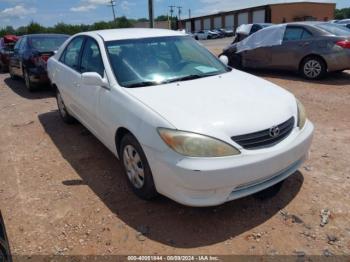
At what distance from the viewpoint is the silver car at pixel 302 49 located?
8.04m

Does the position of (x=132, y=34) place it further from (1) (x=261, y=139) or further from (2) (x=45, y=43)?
(2) (x=45, y=43)

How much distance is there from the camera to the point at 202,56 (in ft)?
14.1

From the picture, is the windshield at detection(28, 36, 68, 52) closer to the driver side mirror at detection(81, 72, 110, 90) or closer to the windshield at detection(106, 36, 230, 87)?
the windshield at detection(106, 36, 230, 87)

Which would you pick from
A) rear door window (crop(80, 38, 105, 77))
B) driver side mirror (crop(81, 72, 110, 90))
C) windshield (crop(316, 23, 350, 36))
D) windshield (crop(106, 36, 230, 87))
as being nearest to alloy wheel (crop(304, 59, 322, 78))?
windshield (crop(316, 23, 350, 36))

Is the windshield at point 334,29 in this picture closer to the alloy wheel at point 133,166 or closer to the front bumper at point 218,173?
the front bumper at point 218,173

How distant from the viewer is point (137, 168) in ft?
10.5

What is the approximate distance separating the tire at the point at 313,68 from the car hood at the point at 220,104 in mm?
5434

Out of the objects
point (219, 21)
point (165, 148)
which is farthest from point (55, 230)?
point (219, 21)

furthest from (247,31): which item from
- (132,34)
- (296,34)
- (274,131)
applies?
(274,131)

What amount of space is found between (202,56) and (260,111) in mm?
1625

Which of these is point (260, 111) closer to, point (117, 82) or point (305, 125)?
point (305, 125)

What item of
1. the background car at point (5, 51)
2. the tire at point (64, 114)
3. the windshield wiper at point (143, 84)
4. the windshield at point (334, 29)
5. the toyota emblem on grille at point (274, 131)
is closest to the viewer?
the toyota emblem on grille at point (274, 131)

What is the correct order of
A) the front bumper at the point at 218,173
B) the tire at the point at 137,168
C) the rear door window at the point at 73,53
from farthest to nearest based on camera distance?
the rear door window at the point at 73,53 < the tire at the point at 137,168 < the front bumper at the point at 218,173

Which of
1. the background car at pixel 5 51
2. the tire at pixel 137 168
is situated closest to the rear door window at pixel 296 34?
the tire at pixel 137 168
